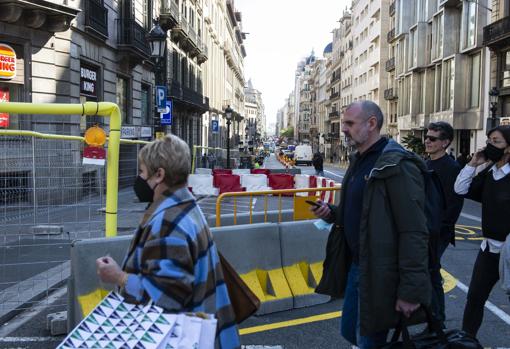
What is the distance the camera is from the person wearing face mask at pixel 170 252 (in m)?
2.28

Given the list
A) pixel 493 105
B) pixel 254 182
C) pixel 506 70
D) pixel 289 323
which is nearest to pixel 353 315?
pixel 289 323

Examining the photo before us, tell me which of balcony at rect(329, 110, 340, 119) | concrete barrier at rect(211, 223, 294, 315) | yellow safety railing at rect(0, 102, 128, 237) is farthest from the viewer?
balcony at rect(329, 110, 340, 119)

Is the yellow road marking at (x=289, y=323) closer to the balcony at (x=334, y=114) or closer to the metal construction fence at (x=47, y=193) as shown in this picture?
the metal construction fence at (x=47, y=193)

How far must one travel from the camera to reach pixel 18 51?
14844mm

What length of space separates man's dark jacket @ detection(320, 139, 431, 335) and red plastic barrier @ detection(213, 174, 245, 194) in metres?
16.1

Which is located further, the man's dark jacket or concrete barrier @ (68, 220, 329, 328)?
concrete barrier @ (68, 220, 329, 328)

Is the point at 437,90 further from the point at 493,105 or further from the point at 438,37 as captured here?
the point at 493,105

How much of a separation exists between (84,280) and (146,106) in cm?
2399

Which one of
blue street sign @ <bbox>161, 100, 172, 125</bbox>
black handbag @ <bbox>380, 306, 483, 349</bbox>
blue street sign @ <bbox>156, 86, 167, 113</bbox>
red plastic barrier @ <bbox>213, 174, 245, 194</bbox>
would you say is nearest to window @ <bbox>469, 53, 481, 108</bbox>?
red plastic barrier @ <bbox>213, 174, 245, 194</bbox>

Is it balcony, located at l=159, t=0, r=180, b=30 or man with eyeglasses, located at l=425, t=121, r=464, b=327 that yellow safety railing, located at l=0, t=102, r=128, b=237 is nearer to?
man with eyeglasses, located at l=425, t=121, r=464, b=327

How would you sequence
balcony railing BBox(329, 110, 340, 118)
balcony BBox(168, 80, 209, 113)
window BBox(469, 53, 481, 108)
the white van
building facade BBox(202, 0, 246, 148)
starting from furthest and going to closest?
balcony railing BBox(329, 110, 340, 118)
the white van
building facade BBox(202, 0, 246, 148)
window BBox(469, 53, 481, 108)
balcony BBox(168, 80, 209, 113)

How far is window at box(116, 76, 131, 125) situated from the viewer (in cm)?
2273

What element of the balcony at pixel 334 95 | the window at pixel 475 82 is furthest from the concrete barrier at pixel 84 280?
the balcony at pixel 334 95

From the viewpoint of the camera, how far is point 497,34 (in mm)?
28875
